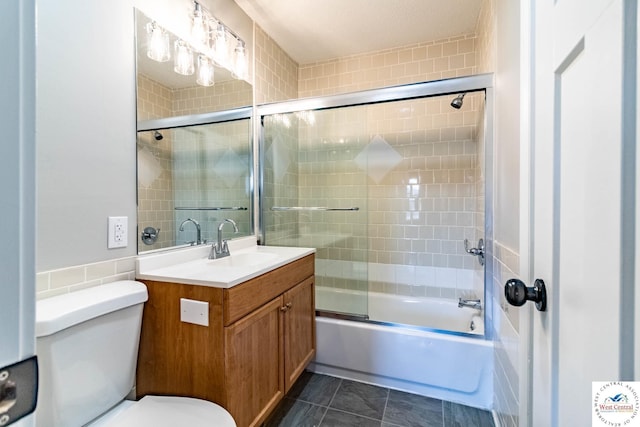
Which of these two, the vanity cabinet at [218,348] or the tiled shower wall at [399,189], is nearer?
the vanity cabinet at [218,348]

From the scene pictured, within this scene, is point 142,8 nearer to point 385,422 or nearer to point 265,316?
point 265,316

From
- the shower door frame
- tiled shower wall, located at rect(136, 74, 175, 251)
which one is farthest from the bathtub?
tiled shower wall, located at rect(136, 74, 175, 251)

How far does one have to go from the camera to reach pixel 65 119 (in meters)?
1.06

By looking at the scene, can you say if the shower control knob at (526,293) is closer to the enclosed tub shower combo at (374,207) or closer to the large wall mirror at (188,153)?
the enclosed tub shower combo at (374,207)

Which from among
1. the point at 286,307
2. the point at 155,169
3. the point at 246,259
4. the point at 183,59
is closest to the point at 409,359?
the point at 286,307

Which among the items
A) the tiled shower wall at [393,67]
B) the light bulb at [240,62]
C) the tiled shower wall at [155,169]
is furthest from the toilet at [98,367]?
the tiled shower wall at [393,67]

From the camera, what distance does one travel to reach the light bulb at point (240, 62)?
2.04 m

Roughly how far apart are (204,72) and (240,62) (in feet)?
1.32

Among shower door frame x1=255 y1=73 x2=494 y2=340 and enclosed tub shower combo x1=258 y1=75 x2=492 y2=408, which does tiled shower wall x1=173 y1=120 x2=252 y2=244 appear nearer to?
enclosed tub shower combo x1=258 y1=75 x2=492 y2=408

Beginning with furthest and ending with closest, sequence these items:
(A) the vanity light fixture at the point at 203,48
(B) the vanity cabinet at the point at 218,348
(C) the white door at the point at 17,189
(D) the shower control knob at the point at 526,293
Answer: (A) the vanity light fixture at the point at 203,48 → (B) the vanity cabinet at the point at 218,348 → (D) the shower control knob at the point at 526,293 → (C) the white door at the point at 17,189

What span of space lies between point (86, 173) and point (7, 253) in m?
1.05

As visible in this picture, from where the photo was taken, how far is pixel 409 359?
1849 mm

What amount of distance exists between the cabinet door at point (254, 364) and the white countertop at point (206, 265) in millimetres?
193

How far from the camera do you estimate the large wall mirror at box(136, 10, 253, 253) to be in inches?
55.1
